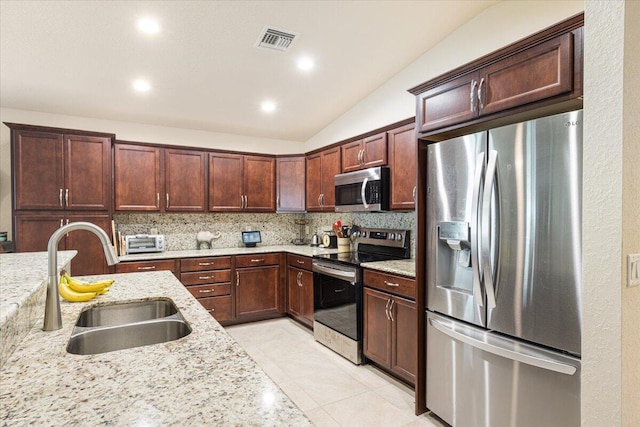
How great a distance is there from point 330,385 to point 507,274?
1723 mm

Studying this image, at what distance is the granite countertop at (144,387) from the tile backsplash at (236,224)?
8.97 ft

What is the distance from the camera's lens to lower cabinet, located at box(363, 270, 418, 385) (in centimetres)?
255

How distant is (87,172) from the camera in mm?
3547

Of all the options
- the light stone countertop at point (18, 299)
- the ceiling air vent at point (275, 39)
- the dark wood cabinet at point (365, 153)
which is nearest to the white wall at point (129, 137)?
the dark wood cabinet at point (365, 153)

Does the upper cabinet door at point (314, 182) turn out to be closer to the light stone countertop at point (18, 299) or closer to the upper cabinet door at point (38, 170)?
the upper cabinet door at point (38, 170)

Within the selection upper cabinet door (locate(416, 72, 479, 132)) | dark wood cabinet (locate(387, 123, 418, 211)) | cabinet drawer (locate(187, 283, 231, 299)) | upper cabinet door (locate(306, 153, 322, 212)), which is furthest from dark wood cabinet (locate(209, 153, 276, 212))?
upper cabinet door (locate(416, 72, 479, 132))

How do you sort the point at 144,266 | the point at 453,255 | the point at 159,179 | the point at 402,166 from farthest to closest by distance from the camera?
the point at 159,179 → the point at 144,266 → the point at 402,166 → the point at 453,255

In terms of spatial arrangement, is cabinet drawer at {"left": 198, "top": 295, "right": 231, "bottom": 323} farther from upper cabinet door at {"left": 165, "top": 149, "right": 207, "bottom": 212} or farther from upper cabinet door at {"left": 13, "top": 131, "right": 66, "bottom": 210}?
upper cabinet door at {"left": 13, "top": 131, "right": 66, "bottom": 210}

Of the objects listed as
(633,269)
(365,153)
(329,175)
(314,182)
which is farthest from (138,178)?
(633,269)

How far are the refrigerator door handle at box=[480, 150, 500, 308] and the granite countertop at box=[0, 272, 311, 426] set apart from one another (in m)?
1.34

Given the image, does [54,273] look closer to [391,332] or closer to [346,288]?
[391,332]

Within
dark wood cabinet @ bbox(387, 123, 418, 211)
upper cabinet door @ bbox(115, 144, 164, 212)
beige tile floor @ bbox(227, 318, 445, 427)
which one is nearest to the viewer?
beige tile floor @ bbox(227, 318, 445, 427)

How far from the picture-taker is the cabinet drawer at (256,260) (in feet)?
13.7

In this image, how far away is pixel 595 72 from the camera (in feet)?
4.37
